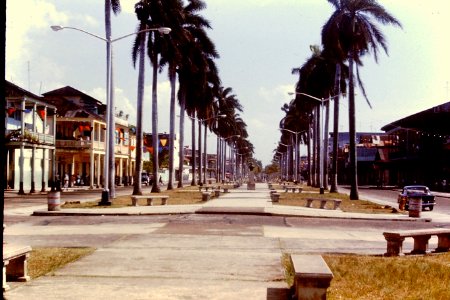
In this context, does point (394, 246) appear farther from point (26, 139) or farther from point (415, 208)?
point (26, 139)

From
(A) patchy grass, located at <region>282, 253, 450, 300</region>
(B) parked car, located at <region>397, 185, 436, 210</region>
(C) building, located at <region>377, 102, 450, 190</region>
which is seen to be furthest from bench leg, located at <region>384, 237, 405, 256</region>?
(C) building, located at <region>377, 102, 450, 190</region>

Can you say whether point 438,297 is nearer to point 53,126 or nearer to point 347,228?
point 347,228

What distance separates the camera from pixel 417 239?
14.5m

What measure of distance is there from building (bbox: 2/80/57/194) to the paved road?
2581 centimetres

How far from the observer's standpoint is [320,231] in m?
19.9

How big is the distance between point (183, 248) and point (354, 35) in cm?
3191

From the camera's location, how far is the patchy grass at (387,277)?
356 inches

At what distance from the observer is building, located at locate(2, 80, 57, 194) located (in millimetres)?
51250

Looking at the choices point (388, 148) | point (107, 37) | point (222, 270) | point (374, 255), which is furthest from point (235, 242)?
point (388, 148)

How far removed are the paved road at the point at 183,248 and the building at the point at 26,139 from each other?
84.7 feet

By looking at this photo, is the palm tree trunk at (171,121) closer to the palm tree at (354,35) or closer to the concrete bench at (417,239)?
A: the palm tree at (354,35)

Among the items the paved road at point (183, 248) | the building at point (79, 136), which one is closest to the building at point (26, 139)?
the building at point (79, 136)

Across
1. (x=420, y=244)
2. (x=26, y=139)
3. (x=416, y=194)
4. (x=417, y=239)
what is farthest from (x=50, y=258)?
(x=26, y=139)

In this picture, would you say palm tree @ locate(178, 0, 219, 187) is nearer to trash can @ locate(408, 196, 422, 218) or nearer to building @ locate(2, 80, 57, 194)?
building @ locate(2, 80, 57, 194)
